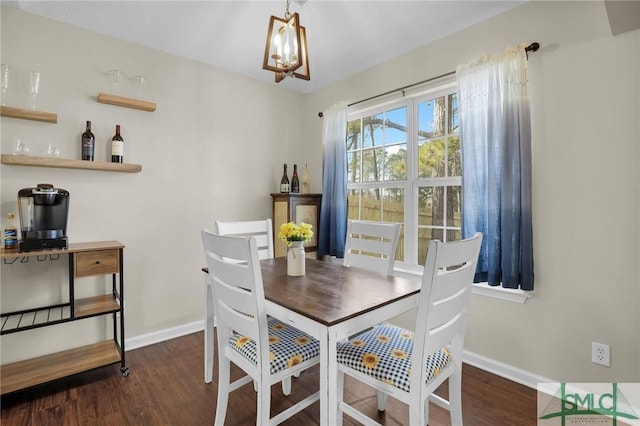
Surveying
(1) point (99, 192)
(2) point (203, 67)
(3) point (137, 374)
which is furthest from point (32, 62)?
(3) point (137, 374)

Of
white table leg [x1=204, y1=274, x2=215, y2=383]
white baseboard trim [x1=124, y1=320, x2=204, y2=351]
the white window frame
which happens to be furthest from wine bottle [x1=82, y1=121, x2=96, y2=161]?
the white window frame

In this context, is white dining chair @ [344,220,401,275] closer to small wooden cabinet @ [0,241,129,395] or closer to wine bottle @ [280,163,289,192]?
wine bottle @ [280,163,289,192]

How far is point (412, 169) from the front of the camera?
2781 mm

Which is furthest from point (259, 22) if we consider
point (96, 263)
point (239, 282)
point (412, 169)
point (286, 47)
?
point (96, 263)

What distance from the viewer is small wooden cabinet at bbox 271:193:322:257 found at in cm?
325

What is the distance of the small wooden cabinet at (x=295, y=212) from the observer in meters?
3.25

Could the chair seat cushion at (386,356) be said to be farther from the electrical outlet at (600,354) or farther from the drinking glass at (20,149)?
the drinking glass at (20,149)

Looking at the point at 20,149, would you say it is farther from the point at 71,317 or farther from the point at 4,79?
the point at 71,317

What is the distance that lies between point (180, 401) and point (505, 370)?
2149 millimetres

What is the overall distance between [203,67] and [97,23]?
0.85 m

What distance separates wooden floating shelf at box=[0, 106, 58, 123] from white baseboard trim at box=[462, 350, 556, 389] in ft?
11.3

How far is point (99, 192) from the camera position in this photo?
248 centimetres

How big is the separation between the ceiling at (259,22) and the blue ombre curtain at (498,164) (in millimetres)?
475

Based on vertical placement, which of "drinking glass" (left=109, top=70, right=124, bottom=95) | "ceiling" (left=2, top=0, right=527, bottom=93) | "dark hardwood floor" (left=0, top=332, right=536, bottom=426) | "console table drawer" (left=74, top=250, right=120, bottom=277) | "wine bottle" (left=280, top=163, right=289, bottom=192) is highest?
"ceiling" (left=2, top=0, right=527, bottom=93)
